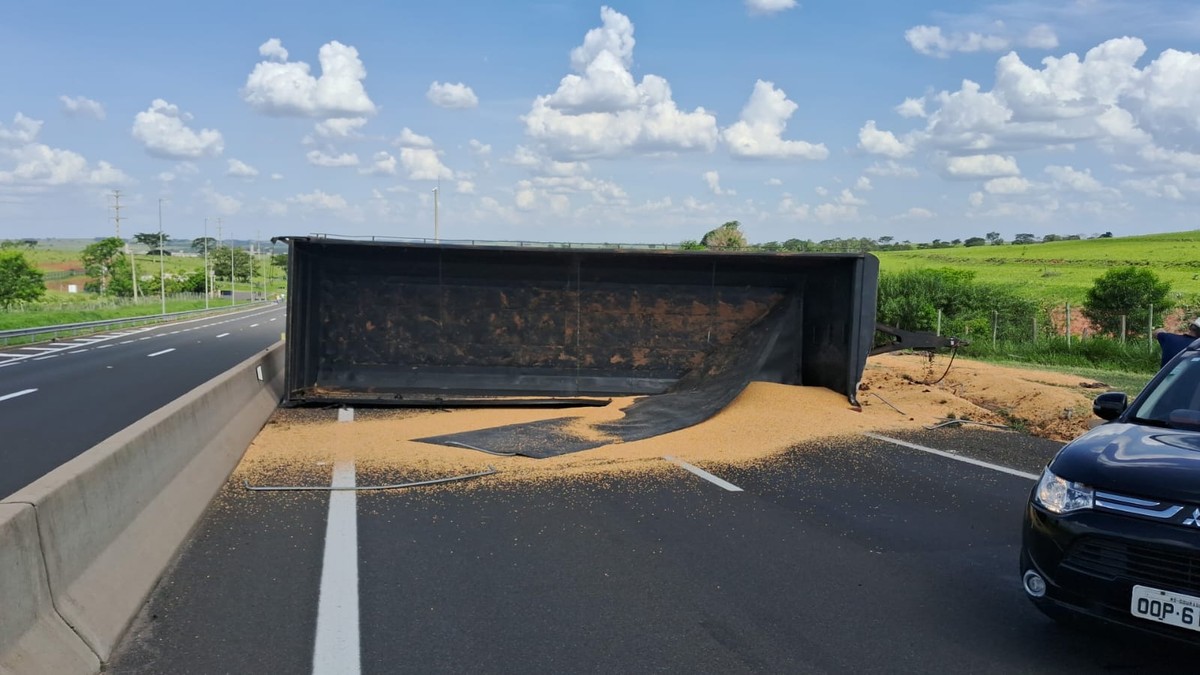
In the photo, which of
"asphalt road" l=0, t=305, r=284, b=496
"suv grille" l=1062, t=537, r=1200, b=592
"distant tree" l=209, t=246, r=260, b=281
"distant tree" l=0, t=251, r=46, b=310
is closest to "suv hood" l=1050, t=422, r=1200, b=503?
"suv grille" l=1062, t=537, r=1200, b=592

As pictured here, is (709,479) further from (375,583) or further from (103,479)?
(103,479)

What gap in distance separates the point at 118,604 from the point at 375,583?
1388 millimetres

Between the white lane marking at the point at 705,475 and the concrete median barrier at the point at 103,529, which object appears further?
the white lane marking at the point at 705,475

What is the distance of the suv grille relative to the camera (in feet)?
13.0

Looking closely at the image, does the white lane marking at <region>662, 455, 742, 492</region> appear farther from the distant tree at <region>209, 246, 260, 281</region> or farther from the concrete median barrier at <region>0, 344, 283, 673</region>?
the distant tree at <region>209, 246, 260, 281</region>

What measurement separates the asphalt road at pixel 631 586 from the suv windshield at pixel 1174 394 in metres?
1.27

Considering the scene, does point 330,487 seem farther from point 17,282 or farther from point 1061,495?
point 17,282

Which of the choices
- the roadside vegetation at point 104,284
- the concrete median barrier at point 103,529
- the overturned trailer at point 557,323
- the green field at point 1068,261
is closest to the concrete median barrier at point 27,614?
the concrete median barrier at point 103,529

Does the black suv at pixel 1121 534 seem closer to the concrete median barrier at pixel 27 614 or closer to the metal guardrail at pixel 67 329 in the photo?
the concrete median barrier at pixel 27 614

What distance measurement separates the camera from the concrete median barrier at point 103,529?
11.9 ft

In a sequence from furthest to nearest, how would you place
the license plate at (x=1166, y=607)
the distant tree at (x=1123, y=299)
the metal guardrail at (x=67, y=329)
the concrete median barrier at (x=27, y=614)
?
the metal guardrail at (x=67, y=329) < the distant tree at (x=1123, y=299) < the license plate at (x=1166, y=607) < the concrete median barrier at (x=27, y=614)

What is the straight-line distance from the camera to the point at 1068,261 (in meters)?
75.4

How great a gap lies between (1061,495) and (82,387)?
61.7 feet

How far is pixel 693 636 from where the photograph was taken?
4652 millimetres
